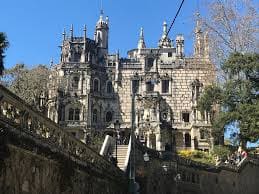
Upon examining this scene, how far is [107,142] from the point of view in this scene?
25.9m

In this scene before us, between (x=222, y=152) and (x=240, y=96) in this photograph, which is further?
(x=222, y=152)

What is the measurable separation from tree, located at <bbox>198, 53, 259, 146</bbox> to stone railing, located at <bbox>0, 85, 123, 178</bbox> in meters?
22.2

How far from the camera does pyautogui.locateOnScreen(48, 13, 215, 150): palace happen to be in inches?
2361

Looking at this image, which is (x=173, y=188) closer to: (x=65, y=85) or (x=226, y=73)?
(x=226, y=73)

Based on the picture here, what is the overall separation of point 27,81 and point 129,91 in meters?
17.7

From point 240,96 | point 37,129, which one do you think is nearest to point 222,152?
point 240,96

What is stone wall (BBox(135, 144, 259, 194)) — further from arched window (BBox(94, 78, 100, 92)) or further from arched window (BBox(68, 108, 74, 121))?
arched window (BBox(94, 78, 100, 92))

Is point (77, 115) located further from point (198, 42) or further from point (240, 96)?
point (240, 96)

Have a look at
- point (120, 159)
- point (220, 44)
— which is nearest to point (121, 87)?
point (220, 44)

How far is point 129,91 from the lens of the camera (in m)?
64.3

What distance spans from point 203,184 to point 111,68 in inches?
1398

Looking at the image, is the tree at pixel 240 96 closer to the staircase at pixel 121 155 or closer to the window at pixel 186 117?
the staircase at pixel 121 155

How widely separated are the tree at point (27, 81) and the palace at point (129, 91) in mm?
6535

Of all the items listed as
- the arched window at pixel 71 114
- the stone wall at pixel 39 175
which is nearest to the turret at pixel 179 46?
the arched window at pixel 71 114
